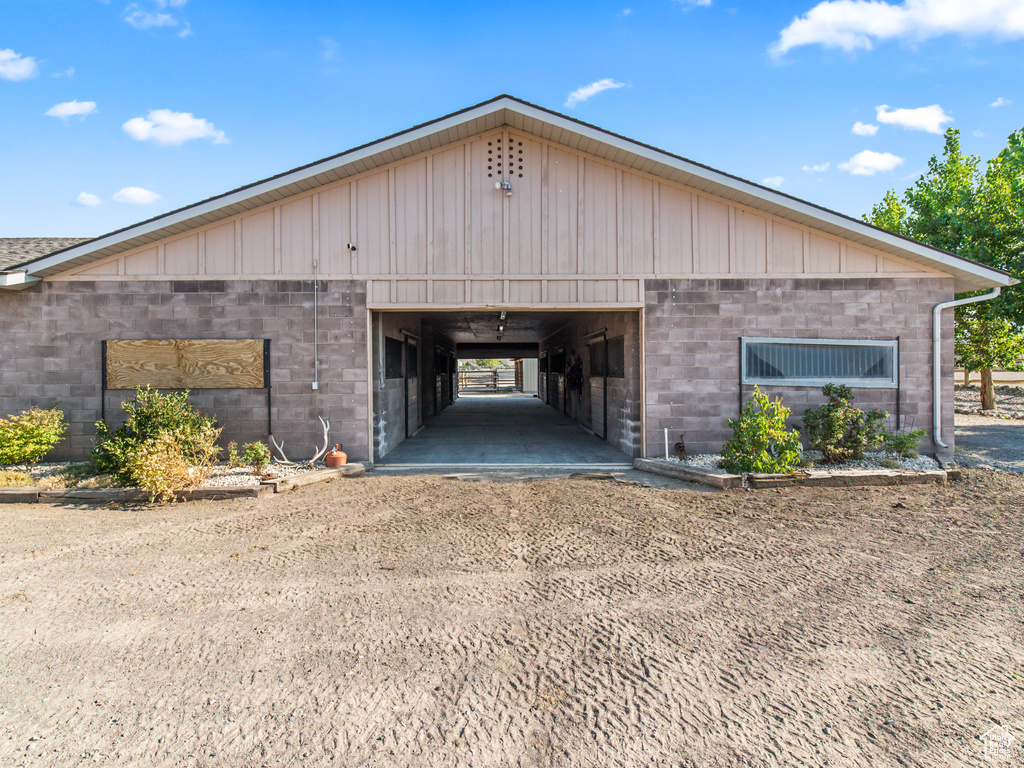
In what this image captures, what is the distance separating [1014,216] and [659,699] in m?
14.8

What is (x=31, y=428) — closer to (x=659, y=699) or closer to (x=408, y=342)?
(x=408, y=342)

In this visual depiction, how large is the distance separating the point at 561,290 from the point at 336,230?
4.02m

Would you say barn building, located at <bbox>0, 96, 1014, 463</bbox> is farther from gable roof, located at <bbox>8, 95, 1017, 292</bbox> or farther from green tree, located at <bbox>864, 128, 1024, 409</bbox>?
green tree, located at <bbox>864, 128, 1024, 409</bbox>

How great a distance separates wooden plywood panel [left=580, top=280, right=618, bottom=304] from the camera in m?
9.30

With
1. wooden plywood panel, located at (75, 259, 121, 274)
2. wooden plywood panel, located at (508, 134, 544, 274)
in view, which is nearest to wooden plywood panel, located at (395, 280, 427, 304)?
wooden plywood panel, located at (508, 134, 544, 274)

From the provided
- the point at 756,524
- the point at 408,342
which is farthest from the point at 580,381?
the point at 756,524

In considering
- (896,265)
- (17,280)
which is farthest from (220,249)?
(896,265)

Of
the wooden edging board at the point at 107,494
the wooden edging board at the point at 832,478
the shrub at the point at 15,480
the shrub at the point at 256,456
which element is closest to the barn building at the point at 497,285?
the shrub at the point at 256,456

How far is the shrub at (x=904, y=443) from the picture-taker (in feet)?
28.4

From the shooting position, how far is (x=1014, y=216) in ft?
39.1

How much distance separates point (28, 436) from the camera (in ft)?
27.5

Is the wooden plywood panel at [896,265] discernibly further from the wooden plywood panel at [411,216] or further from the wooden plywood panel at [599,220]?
the wooden plywood panel at [411,216]

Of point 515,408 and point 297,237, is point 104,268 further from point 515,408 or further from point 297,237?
point 515,408

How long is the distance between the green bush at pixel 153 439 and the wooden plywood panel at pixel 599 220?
22.3ft
